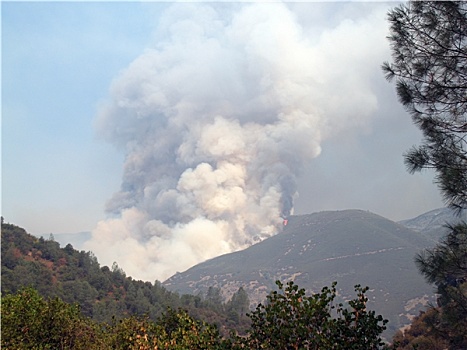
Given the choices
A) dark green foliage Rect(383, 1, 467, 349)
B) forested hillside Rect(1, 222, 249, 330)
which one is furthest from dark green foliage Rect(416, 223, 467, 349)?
forested hillside Rect(1, 222, 249, 330)

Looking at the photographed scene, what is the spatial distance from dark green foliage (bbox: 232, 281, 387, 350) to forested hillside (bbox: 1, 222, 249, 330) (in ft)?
228

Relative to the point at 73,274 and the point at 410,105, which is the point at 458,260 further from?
the point at 73,274

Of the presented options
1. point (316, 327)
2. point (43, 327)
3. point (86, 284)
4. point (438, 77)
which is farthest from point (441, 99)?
point (86, 284)

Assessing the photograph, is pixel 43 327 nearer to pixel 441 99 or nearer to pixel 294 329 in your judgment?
pixel 294 329

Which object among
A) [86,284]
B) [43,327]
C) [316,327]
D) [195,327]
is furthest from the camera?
[86,284]

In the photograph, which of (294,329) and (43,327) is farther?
(43,327)

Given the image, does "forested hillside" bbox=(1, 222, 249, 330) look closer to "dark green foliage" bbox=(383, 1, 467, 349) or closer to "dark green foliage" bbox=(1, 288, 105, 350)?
"dark green foliage" bbox=(1, 288, 105, 350)

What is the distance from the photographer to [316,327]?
32.3 feet

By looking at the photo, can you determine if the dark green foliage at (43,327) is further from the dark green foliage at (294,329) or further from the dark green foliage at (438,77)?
the dark green foliage at (438,77)

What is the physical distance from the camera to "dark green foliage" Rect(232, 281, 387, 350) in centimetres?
956

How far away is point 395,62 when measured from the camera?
48.2 ft

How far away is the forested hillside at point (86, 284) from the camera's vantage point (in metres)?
79.1

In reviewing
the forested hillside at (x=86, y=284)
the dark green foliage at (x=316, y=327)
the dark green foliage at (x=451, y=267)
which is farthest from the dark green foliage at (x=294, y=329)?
the forested hillside at (x=86, y=284)

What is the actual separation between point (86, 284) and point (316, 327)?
8579 centimetres
